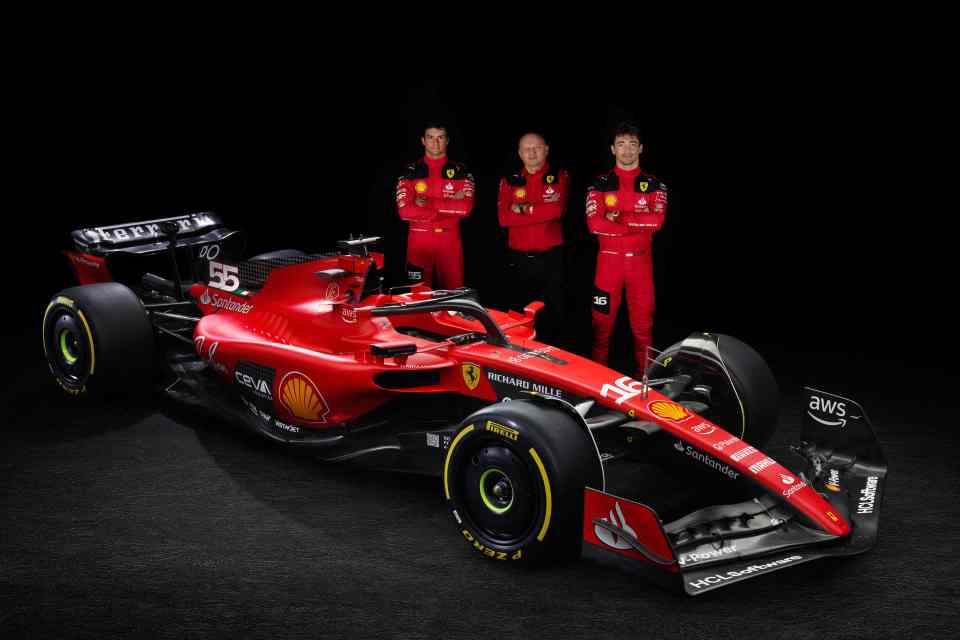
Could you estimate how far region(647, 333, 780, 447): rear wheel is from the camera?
488 cm

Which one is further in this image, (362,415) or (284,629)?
(362,415)

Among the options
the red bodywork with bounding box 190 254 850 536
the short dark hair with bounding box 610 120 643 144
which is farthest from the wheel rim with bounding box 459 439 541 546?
the short dark hair with bounding box 610 120 643 144

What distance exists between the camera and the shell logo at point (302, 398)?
16.7ft

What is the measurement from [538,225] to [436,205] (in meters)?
0.76

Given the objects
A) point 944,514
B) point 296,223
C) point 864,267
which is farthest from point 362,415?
point 864,267

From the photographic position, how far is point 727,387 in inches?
193

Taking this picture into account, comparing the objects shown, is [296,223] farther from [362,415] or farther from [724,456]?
[724,456]

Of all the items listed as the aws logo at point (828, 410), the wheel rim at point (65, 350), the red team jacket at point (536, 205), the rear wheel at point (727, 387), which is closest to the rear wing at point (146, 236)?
the wheel rim at point (65, 350)

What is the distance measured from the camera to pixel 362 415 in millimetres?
5078

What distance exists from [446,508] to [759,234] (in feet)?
18.7

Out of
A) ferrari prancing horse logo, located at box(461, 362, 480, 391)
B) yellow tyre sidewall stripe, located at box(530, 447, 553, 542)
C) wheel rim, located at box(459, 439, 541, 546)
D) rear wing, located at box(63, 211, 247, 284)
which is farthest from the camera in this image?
rear wing, located at box(63, 211, 247, 284)

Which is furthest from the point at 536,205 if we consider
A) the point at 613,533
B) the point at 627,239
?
the point at 613,533

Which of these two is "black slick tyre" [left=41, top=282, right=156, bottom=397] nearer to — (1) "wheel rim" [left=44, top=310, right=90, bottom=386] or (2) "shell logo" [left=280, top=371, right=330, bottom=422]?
(1) "wheel rim" [left=44, top=310, right=90, bottom=386]

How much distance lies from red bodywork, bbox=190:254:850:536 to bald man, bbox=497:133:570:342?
181 centimetres
